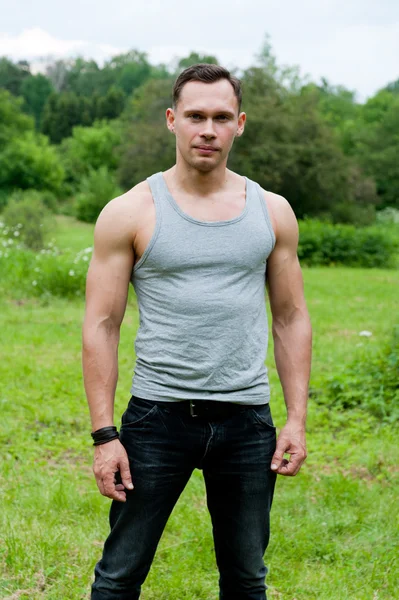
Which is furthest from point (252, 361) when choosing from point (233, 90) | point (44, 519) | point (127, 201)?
point (44, 519)

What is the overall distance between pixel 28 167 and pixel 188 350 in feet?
131

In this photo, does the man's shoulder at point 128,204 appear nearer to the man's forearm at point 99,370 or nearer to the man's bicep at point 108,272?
the man's bicep at point 108,272

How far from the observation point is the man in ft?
8.15

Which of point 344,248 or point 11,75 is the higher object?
point 11,75

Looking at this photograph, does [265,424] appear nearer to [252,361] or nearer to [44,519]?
[252,361]

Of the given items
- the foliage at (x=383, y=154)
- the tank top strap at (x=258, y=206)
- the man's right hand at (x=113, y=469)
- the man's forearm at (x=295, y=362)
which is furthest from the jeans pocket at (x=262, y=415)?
the foliage at (x=383, y=154)

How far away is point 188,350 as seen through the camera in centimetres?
249

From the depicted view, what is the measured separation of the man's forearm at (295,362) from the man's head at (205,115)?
644mm

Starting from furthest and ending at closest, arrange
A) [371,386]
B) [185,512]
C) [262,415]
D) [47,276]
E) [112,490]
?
1. [47,276]
2. [371,386]
3. [185,512]
4. [262,415]
5. [112,490]

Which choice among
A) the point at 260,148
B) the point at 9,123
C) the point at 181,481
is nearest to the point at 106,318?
the point at 181,481

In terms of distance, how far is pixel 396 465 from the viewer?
5121 millimetres

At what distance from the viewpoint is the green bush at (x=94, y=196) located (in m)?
36.5

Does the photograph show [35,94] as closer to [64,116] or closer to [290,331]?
[64,116]

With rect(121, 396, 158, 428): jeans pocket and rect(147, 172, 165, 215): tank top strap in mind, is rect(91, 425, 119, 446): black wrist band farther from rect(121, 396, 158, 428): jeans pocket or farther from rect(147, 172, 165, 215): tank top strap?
rect(147, 172, 165, 215): tank top strap
